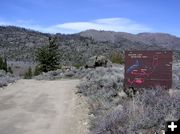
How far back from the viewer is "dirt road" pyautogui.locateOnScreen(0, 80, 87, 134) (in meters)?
11.3

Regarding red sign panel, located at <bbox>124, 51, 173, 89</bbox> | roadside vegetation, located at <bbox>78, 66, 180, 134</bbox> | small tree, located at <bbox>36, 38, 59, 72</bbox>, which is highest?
red sign panel, located at <bbox>124, 51, 173, 89</bbox>

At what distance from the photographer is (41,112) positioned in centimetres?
1377

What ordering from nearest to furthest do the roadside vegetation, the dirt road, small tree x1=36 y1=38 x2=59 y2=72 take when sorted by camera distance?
the roadside vegetation < the dirt road < small tree x1=36 y1=38 x2=59 y2=72

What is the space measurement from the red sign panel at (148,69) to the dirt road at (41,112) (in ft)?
7.49

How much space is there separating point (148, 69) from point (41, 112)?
413 cm

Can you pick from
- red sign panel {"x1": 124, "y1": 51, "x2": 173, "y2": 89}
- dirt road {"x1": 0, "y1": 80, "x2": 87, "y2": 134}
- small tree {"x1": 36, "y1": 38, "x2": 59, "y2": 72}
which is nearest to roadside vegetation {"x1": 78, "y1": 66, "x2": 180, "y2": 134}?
red sign panel {"x1": 124, "y1": 51, "x2": 173, "y2": 89}

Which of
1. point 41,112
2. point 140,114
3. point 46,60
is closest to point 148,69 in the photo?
point 140,114

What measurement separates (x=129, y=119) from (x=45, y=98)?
7851 millimetres

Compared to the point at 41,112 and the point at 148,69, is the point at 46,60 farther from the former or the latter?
the point at 148,69

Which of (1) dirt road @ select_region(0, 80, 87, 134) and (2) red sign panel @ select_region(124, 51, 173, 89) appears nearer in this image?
(1) dirt road @ select_region(0, 80, 87, 134)

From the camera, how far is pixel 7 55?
146 m

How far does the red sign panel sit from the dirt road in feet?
7.49

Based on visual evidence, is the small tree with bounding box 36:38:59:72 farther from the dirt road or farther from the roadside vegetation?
the roadside vegetation

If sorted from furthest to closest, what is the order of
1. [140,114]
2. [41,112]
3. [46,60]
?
[46,60] < [41,112] < [140,114]
